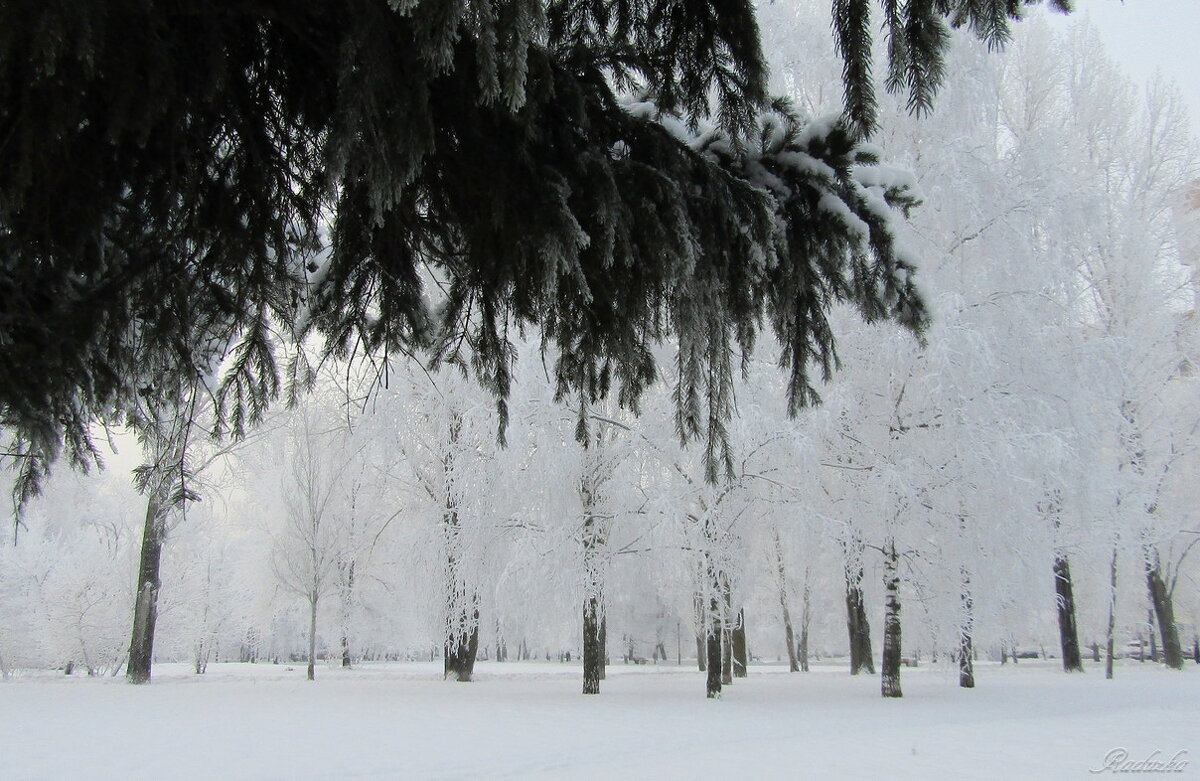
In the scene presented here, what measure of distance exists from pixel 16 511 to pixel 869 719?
27.2ft

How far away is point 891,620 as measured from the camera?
11.0 meters

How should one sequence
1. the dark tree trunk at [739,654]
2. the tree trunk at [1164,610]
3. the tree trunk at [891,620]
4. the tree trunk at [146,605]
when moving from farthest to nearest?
the dark tree trunk at [739,654], the tree trunk at [1164,610], the tree trunk at [146,605], the tree trunk at [891,620]

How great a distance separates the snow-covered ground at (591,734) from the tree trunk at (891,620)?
51cm

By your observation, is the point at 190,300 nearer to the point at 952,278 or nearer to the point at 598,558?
the point at 598,558

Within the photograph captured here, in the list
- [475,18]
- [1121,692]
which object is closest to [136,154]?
[475,18]

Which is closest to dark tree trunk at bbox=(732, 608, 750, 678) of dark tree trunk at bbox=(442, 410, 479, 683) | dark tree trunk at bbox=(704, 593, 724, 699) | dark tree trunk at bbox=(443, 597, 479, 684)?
dark tree trunk at bbox=(443, 597, 479, 684)

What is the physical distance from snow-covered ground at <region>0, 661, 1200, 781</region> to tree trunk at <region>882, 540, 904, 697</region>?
1.67 ft

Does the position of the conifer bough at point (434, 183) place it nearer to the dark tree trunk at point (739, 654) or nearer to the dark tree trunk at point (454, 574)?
the dark tree trunk at point (454, 574)

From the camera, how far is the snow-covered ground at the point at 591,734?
17.9 ft

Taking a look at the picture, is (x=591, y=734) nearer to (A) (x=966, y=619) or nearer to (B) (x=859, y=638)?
(A) (x=966, y=619)

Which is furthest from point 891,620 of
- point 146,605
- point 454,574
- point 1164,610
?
point 146,605

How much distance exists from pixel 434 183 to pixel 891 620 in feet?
35.5

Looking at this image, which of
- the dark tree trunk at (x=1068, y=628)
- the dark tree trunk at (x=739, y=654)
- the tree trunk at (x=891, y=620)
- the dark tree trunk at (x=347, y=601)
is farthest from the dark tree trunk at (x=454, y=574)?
the dark tree trunk at (x=1068, y=628)

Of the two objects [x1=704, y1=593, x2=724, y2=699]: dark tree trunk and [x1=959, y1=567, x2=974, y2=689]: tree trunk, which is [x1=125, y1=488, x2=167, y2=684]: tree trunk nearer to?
[x1=704, y1=593, x2=724, y2=699]: dark tree trunk
